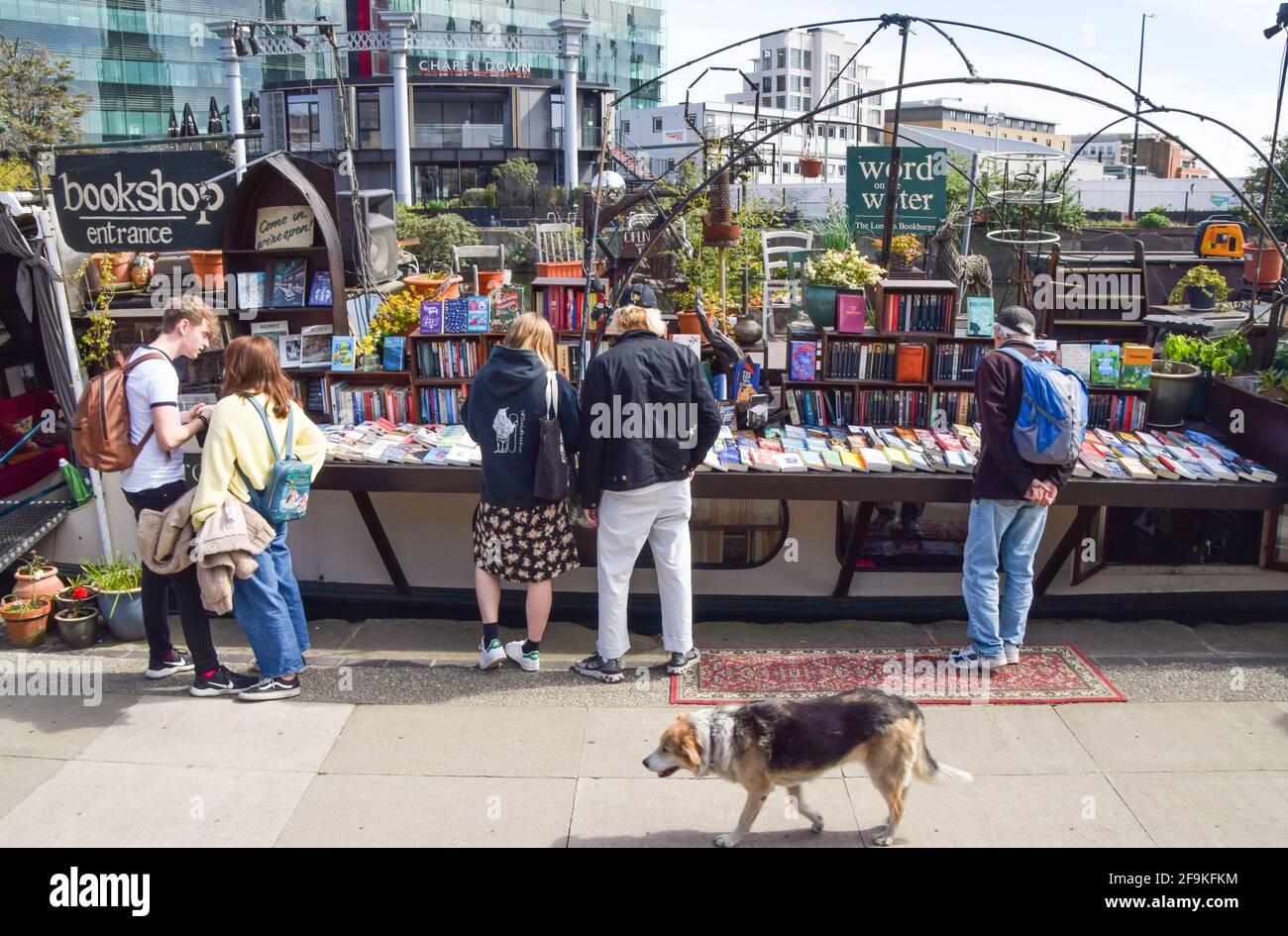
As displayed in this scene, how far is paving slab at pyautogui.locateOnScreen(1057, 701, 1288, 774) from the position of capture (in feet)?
16.3

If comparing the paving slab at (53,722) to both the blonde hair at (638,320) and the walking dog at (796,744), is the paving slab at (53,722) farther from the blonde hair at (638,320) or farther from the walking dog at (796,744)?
the blonde hair at (638,320)

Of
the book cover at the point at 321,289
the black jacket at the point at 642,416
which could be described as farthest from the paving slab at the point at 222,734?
the book cover at the point at 321,289

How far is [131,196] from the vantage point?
7.35 metres

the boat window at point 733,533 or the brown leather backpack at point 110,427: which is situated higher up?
Result: the brown leather backpack at point 110,427

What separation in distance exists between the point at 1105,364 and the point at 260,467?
5.26m

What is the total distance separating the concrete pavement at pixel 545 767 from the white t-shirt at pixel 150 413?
1.16 m

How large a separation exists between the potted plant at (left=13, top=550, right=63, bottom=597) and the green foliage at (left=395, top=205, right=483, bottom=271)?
22.1 m

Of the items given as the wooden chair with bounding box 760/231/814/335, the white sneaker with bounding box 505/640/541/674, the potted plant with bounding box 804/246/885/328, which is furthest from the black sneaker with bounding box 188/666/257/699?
the wooden chair with bounding box 760/231/814/335

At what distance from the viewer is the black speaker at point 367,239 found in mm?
9227

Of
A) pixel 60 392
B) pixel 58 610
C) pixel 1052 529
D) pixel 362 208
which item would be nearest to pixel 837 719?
pixel 1052 529

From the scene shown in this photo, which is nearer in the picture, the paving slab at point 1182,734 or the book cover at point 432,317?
the paving slab at point 1182,734

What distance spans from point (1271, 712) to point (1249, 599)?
1.57 meters

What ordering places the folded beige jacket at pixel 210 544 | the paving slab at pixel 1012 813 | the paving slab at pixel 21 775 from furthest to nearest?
the folded beige jacket at pixel 210 544 < the paving slab at pixel 21 775 < the paving slab at pixel 1012 813

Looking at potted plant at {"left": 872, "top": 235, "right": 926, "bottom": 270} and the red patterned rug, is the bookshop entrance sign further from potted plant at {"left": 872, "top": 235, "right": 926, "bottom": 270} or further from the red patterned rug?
potted plant at {"left": 872, "top": 235, "right": 926, "bottom": 270}
